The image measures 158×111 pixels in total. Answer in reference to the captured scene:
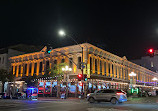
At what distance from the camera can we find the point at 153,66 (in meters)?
87.6

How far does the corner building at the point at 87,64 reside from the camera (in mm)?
37781

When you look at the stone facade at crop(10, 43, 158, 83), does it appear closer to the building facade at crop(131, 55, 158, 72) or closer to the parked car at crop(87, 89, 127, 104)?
the parked car at crop(87, 89, 127, 104)

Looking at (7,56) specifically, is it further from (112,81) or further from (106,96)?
(106,96)

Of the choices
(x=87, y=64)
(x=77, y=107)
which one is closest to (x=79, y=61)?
(x=87, y=64)

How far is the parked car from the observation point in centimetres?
1981

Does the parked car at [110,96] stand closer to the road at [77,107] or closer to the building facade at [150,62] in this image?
the road at [77,107]

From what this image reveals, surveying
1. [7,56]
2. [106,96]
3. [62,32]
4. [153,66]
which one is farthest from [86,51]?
[153,66]

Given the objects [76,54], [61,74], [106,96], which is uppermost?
[76,54]

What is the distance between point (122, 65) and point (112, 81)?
10751 millimetres

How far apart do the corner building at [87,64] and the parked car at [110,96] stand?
13.6 m

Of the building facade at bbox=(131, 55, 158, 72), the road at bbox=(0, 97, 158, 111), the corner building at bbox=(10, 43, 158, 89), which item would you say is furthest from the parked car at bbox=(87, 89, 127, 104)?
the building facade at bbox=(131, 55, 158, 72)

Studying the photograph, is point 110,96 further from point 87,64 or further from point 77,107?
point 87,64

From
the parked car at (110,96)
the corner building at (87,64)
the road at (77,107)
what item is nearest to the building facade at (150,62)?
the corner building at (87,64)

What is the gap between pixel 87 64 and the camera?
1447 inches
